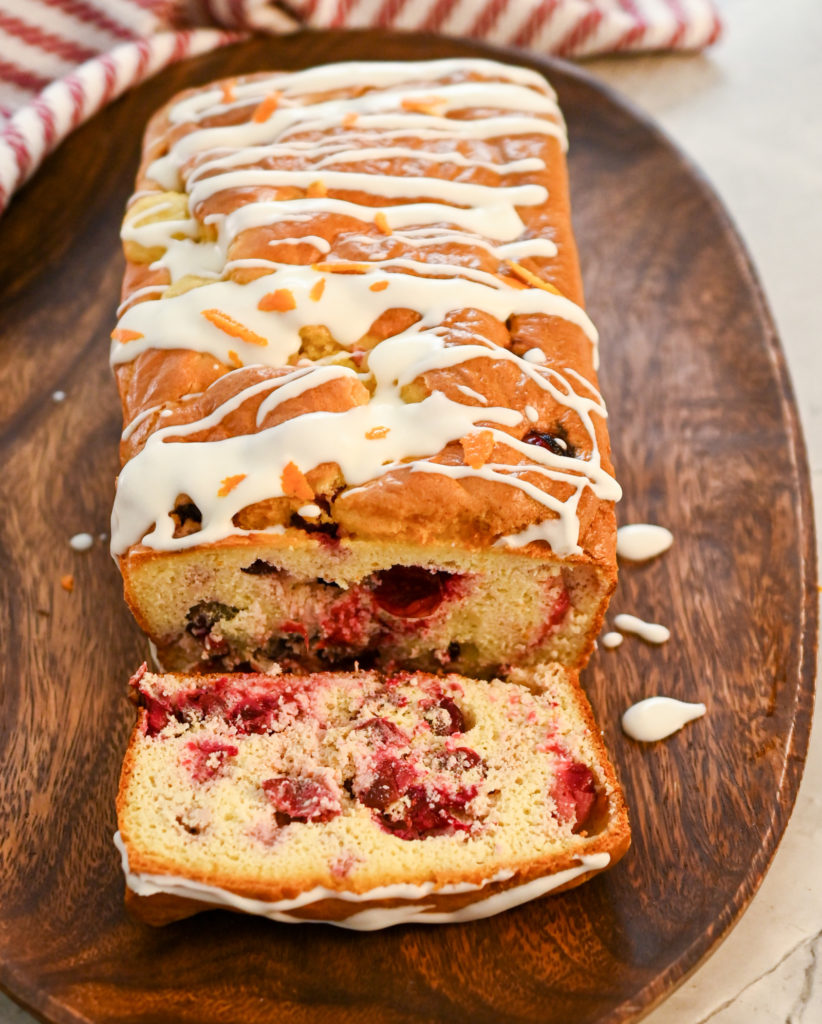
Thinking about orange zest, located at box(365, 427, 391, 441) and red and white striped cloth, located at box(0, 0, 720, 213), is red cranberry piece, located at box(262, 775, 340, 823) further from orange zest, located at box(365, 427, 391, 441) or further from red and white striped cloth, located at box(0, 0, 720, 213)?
red and white striped cloth, located at box(0, 0, 720, 213)

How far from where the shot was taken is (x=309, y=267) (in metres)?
3.03

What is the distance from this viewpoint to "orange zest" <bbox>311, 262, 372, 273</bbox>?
3.00 m

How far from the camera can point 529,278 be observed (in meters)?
3.09

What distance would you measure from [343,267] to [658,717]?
1.43 metres

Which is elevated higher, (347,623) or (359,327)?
(359,327)

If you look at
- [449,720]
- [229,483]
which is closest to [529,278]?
[229,483]

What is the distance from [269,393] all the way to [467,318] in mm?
554

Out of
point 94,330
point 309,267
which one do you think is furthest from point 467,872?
point 94,330

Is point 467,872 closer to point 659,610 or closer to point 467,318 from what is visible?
point 659,610

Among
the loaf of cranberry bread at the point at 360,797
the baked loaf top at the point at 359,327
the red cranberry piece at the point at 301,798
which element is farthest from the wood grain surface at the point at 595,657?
the baked loaf top at the point at 359,327

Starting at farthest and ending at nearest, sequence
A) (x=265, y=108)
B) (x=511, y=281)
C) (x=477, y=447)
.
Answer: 1. (x=265, y=108)
2. (x=511, y=281)
3. (x=477, y=447)

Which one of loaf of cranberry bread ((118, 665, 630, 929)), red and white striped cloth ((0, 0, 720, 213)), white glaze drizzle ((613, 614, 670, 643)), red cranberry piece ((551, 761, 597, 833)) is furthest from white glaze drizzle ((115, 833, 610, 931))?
red and white striped cloth ((0, 0, 720, 213))

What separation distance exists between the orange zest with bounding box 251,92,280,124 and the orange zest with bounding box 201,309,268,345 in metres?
0.88

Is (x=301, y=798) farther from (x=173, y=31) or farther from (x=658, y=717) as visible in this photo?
(x=173, y=31)
